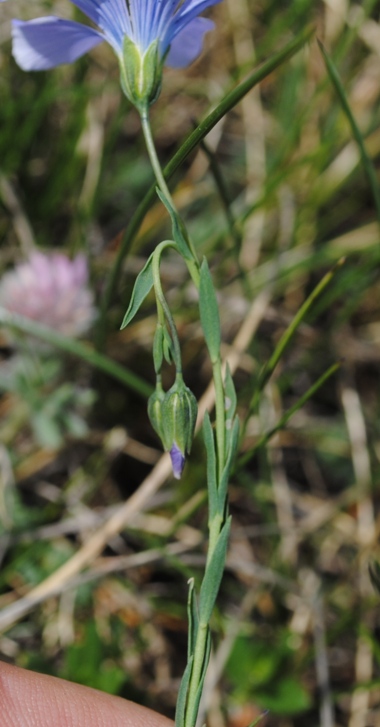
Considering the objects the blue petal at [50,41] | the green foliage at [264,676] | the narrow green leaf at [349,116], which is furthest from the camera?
the green foliage at [264,676]

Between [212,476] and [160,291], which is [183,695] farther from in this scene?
[160,291]

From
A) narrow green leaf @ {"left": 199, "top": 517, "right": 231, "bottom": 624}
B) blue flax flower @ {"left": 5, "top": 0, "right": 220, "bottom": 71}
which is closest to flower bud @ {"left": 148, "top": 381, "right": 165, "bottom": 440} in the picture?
narrow green leaf @ {"left": 199, "top": 517, "right": 231, "bottom": 624}

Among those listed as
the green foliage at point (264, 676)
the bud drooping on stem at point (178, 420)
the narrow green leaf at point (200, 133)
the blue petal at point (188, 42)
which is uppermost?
the blue petal at point (188, 42)

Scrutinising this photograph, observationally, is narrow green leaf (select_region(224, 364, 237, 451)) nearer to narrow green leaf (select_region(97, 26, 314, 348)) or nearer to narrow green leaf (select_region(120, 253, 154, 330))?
narrow green leaf (select_region(120, 253, 154, 330))

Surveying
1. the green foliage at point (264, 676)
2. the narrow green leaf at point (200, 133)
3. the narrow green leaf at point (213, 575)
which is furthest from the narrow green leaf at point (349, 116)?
the green foliage at point (264, 676)

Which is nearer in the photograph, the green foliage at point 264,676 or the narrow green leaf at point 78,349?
the narrow green leaf at point 78,349

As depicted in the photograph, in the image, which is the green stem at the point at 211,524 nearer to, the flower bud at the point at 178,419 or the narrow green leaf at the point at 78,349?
the flower bud at the point at 178,419
